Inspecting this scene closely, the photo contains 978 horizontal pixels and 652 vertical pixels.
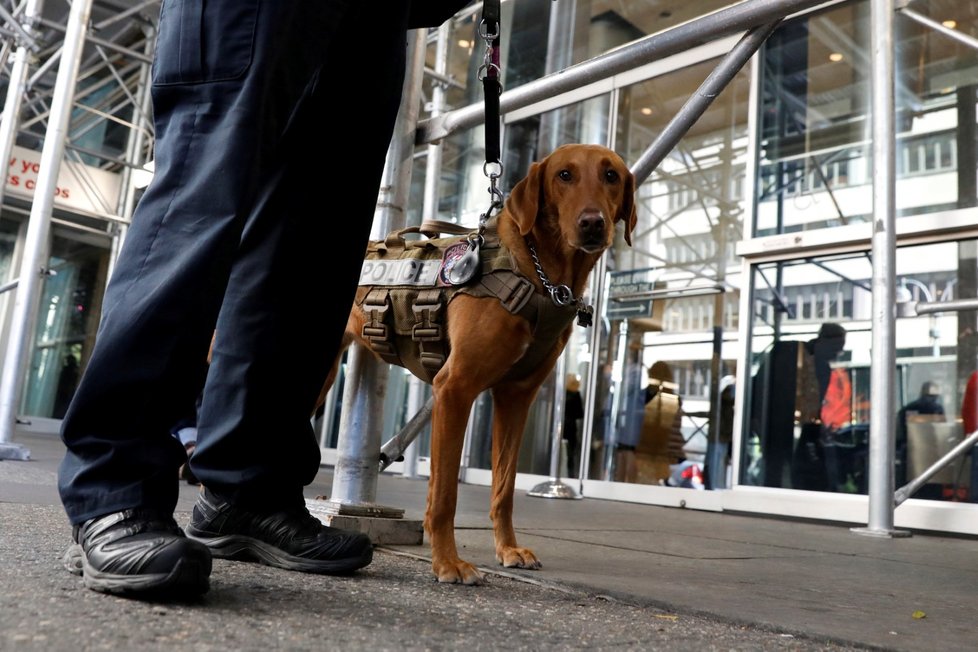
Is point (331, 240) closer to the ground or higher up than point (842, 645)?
higher up

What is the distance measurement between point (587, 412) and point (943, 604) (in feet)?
19.1

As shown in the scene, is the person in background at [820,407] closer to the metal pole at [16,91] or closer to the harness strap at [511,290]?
the harness strap at [511,290]

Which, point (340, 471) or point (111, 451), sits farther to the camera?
point (340, 471)

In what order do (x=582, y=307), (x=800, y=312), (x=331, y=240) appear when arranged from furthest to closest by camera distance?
(x=800, y=312) → (x=582, y=307) → (x=331, y=240)

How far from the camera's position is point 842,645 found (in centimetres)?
145

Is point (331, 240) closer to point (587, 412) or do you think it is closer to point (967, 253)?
point (967, 253)

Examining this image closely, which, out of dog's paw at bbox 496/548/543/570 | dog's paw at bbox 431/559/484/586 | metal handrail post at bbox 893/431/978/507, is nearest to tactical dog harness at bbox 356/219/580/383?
dog's paw at bbox 496/548/543/570

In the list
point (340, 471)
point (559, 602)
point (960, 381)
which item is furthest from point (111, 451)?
point (960, 381)

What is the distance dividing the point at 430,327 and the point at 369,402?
486mm

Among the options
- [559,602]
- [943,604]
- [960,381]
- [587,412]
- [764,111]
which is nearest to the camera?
[559,602]

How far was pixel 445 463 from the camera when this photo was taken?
2.06 meters

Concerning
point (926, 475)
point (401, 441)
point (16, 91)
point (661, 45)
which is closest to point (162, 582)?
point (401, 441)

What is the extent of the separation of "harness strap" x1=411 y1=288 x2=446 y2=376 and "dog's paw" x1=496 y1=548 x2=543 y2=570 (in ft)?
1.73

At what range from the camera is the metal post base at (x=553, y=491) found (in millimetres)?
6738
